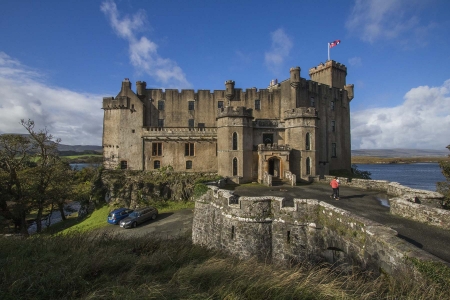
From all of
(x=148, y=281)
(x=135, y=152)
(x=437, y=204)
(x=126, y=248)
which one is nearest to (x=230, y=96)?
(x=135, y=152)

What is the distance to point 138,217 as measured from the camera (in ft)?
68.9

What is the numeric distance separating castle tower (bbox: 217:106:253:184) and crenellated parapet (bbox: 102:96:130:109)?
13.1m

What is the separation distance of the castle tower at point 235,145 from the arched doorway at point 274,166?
8.01 ft

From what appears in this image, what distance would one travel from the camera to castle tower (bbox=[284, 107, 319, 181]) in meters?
22.9

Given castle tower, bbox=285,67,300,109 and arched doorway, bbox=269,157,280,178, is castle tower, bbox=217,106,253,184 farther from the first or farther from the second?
castle tower, bbox=285,67,300,109

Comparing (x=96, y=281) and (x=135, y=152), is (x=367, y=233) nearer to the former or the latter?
(x=96, y=281)

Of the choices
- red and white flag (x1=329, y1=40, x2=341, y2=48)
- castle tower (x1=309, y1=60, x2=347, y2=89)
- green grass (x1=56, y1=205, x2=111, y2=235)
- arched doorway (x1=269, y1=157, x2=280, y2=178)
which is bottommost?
green grass (x1=56, y1=205, x2=111, y2=235)

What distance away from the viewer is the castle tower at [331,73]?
33.6 meters

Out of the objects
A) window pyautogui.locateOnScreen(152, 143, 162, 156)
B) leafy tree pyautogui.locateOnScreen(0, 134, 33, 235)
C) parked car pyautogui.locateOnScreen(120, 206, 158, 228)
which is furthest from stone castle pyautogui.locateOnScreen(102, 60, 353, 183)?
leafy tree pyautogui.locateOnScreen(0, 134, 33, 235)

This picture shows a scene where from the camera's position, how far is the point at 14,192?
22766 millimetres

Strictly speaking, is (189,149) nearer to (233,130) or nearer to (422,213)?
(233,130)

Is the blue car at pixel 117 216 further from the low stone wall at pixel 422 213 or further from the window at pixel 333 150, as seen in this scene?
the window at pixel 333 150

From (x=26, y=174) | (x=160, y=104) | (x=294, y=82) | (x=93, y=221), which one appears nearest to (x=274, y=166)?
(x=294, y=82)

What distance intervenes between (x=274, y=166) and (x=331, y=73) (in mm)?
19252
